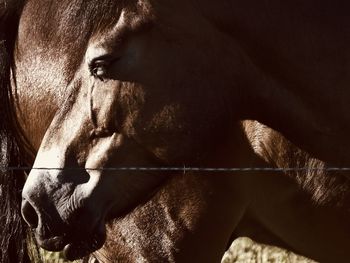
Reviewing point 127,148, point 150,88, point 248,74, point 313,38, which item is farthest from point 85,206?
point 313,38

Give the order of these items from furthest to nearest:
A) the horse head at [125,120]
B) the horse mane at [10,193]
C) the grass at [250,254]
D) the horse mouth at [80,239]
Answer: the grass at [250,254] → the horse mane at [10,193] → the horse mouth at [80,239] → the horse head at [125,120]

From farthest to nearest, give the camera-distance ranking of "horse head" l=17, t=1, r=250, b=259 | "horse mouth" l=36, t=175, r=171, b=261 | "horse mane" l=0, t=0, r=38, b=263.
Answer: "horse mane" l=0, t=0, r=38, b=263
"horse mouth" l=36, t=175, r=171, b=261
"horse head" l=17, t=1, r=250, b=259

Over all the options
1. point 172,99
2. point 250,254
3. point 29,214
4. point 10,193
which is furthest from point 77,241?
point 250,254

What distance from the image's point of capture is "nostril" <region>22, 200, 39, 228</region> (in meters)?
4.02

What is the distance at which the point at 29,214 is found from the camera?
406 centimetres

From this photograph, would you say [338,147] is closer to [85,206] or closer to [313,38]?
[313,38]

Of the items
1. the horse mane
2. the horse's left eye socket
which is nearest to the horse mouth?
the horse's left eye socket

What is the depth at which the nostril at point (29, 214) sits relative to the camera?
4.02 m

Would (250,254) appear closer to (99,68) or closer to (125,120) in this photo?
(125,120)

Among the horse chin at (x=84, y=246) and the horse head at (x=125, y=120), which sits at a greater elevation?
→ the horse head at (x=125, y=120)

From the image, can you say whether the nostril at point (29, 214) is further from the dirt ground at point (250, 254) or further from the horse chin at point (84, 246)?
the dirt ground at point (250, 254)

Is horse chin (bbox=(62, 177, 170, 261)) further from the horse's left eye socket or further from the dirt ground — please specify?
the dirt ground

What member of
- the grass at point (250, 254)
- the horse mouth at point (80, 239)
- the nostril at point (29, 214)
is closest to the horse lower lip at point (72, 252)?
the horse mouth at point (80, 239)

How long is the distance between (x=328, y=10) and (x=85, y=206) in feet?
3.88
